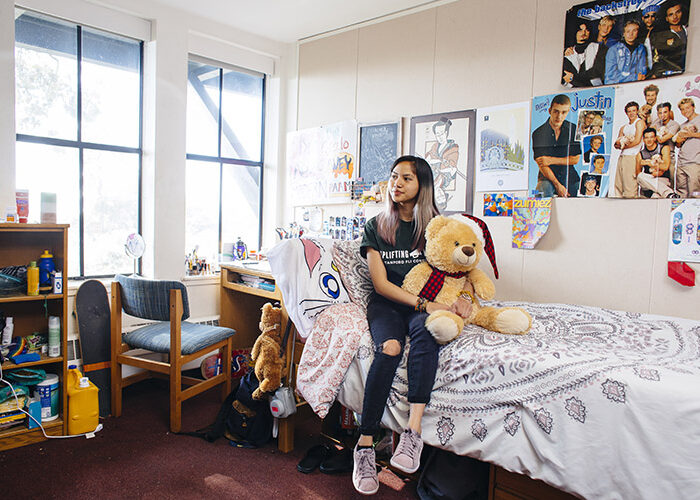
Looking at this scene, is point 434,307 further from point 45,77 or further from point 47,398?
point 45,77

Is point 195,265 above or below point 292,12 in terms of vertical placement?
below

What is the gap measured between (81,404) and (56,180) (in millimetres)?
1396

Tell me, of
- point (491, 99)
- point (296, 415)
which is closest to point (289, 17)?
point (491, 99)

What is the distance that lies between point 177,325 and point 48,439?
2.69ft

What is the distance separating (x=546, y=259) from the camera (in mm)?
2441

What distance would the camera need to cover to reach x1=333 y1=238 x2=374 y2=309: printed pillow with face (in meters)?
2.20

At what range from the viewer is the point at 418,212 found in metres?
2.19

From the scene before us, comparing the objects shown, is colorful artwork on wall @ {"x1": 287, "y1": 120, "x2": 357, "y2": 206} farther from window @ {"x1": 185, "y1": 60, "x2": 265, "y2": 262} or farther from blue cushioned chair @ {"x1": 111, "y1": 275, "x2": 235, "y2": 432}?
blue cushioned chair @ {"x1": 111, "y1": 275, "x2": 235, "y2": 432}

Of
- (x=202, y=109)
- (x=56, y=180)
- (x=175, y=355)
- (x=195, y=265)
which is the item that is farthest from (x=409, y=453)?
(x=202, y=109)

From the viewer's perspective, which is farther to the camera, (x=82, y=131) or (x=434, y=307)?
(x=82, y=131)

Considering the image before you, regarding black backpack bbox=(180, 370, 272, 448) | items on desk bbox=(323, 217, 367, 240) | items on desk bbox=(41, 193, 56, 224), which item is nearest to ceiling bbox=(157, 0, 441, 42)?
items on desk bbox=(323, 217, 367, 240)

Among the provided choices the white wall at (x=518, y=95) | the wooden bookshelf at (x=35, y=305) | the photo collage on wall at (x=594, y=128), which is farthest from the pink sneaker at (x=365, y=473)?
the wooden bookshelf at (x=35, y=305)

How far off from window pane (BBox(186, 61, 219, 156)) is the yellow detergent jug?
176 centimetres

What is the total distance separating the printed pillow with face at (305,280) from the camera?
2111 mm
